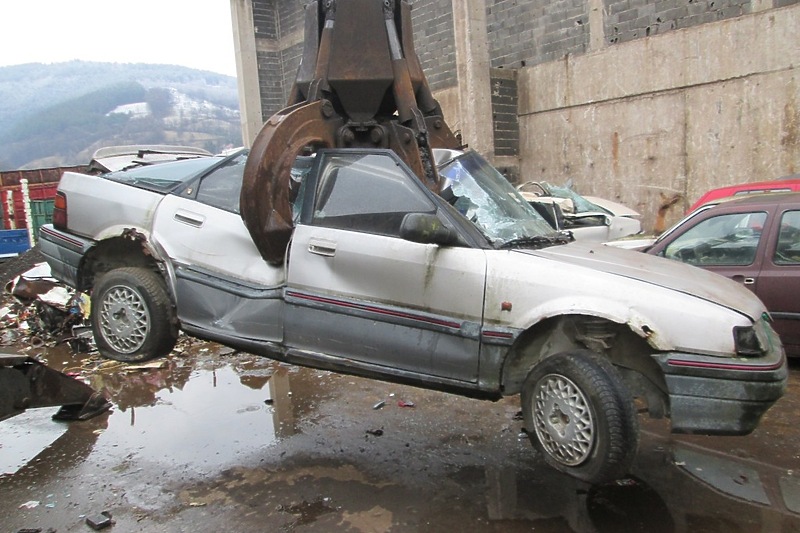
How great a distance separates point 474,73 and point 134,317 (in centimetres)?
1030

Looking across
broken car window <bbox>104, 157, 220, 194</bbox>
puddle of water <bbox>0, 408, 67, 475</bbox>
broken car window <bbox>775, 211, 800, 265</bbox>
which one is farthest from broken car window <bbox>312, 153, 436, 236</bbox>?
broken car window <bbox>775, 211, 800, 265</bbox>

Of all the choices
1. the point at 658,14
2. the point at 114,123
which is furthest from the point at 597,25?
the point at 114,123

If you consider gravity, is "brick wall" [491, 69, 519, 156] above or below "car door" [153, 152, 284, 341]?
above

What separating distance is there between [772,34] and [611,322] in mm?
8477

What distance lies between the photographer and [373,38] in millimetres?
4867

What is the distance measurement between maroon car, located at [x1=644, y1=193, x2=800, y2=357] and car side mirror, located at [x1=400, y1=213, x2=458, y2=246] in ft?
11.2

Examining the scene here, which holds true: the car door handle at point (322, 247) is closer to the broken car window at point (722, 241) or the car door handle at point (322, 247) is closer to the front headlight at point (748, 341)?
the front headlight at point (748, 341)

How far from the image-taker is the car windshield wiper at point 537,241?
3.81 metres

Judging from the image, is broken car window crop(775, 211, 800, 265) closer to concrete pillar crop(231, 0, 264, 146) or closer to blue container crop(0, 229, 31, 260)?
blue container crop(0, 229, 31, 260)

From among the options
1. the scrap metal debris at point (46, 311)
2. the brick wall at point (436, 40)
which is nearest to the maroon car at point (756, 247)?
the scrap metal debris at point (46, 311)

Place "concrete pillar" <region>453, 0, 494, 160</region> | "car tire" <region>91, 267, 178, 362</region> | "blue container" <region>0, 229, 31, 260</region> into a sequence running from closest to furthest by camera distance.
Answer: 1. "car tire" <region>91, 267, 178, 362</region>
2. "concrete pillar" <region>453, 0, 494, 160</region>
3. "blue container" <region>0, 229, 31, 260</region>

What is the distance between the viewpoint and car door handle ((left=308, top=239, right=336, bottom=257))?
403cm

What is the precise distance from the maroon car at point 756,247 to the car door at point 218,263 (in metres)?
3.94

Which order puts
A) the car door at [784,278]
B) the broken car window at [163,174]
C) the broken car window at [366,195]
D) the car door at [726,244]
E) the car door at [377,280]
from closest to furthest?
the car door at [377,280], the broken car window at [366,195], the broken car window at [163,174], the car door at [784,278], the car door at [726,244]
